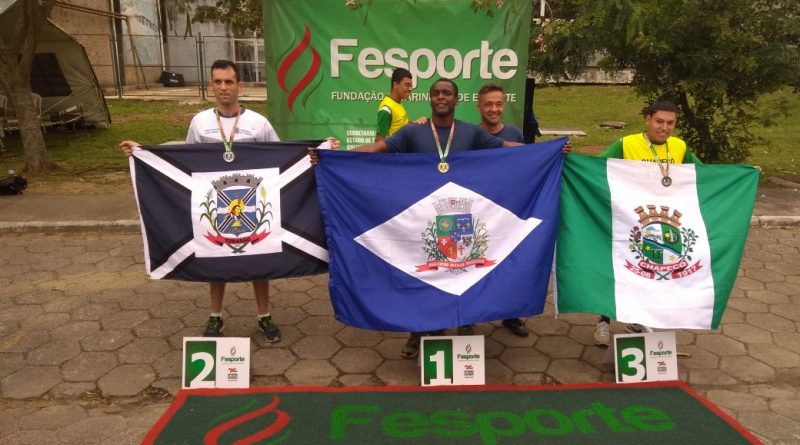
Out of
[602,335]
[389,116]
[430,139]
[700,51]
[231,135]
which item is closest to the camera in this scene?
[430,139]

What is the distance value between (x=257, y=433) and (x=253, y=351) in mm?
1037

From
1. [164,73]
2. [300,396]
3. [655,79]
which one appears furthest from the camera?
[164,73]

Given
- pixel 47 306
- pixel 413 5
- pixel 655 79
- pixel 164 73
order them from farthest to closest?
1. pixel 164 73
2. pixel 655 79
3. pixel 413 5
4. pixel 47 306

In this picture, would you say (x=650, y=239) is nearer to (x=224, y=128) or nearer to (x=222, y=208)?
(x=222, y=208)

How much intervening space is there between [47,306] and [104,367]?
1.30m

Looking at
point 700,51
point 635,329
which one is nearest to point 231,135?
point 635,329

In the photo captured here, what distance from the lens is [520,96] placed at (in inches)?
266

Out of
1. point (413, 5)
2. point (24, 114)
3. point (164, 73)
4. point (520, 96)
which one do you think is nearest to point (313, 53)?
point (413, 5)

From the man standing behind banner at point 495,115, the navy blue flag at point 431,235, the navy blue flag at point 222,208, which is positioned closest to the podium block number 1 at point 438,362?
the navy blue flag at point 431,235

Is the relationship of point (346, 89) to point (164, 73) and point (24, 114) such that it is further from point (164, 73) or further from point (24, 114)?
point (164, 73)

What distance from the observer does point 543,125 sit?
14625 millimetres

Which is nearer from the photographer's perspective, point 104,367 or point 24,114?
point 104,367

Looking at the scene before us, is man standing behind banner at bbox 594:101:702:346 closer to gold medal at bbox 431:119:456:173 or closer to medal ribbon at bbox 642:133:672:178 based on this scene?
medal ribbon at bbox 642:133:672:178

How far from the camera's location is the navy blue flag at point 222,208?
12.0ft
